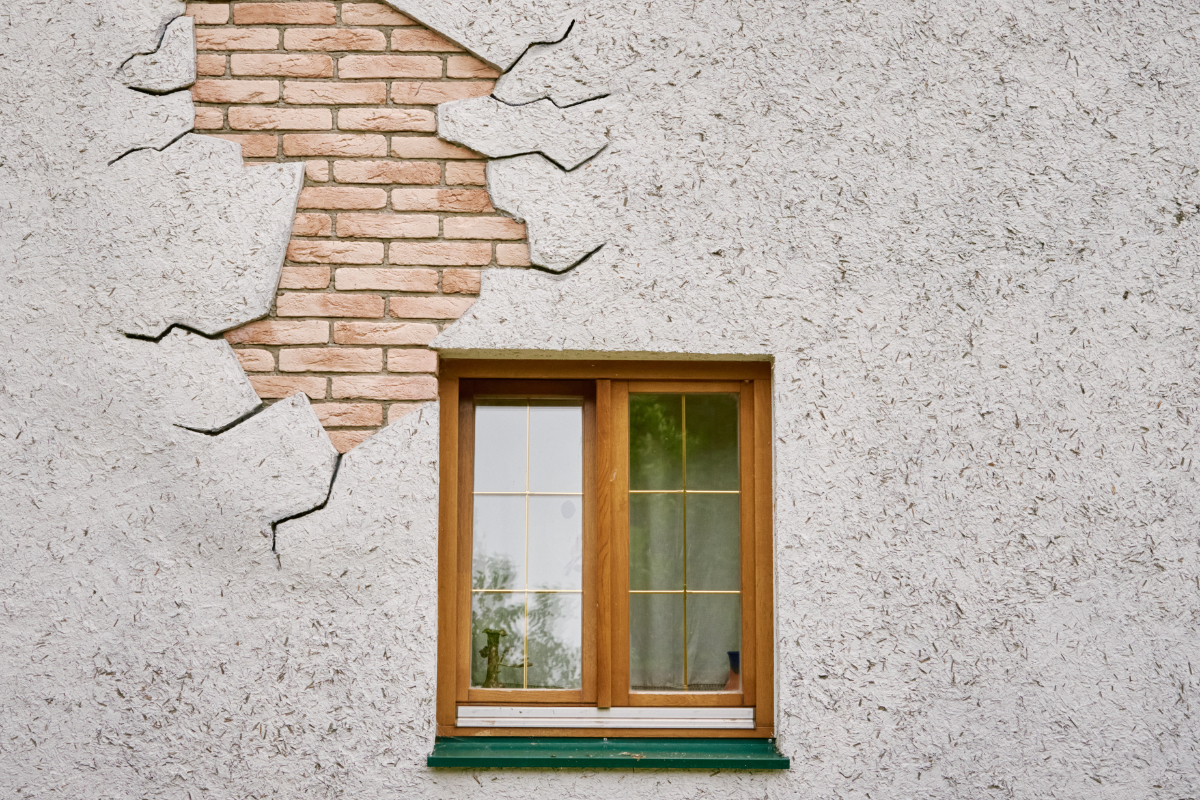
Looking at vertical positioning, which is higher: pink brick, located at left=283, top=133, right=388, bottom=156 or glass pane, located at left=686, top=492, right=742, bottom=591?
pink brick, located at left=283, top=133, right=388, bottom=156

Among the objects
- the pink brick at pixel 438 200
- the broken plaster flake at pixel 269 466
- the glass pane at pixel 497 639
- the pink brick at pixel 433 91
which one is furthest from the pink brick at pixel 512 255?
the glass pane at pixel 497 639

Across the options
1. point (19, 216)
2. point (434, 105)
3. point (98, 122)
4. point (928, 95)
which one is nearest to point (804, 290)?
point (928, 95)

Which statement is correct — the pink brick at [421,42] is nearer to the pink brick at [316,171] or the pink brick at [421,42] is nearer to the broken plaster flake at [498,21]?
the broken plaster flake at [498,21]

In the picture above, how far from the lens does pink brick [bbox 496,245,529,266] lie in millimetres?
2523

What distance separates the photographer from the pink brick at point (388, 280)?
251cm

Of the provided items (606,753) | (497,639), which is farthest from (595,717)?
(497,639)

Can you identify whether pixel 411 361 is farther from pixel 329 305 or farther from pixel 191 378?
pixel 191 378

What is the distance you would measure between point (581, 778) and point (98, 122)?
2.54 metres

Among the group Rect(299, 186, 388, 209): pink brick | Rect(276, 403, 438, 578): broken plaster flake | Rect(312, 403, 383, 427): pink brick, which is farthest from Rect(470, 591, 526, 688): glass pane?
Rect(299, 186, 388, 209): pink brick

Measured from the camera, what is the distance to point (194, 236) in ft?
8.23

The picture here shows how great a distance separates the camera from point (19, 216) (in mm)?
2512

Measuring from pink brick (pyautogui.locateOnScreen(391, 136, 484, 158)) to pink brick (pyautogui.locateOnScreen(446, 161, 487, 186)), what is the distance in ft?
0.09

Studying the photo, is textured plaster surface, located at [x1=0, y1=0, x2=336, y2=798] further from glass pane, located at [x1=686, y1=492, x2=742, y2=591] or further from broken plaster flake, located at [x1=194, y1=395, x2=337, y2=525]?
glass pane, located at [x1=686, y1=492, x2=742, y2=591]

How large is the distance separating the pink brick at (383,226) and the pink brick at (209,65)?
2.05 ft
